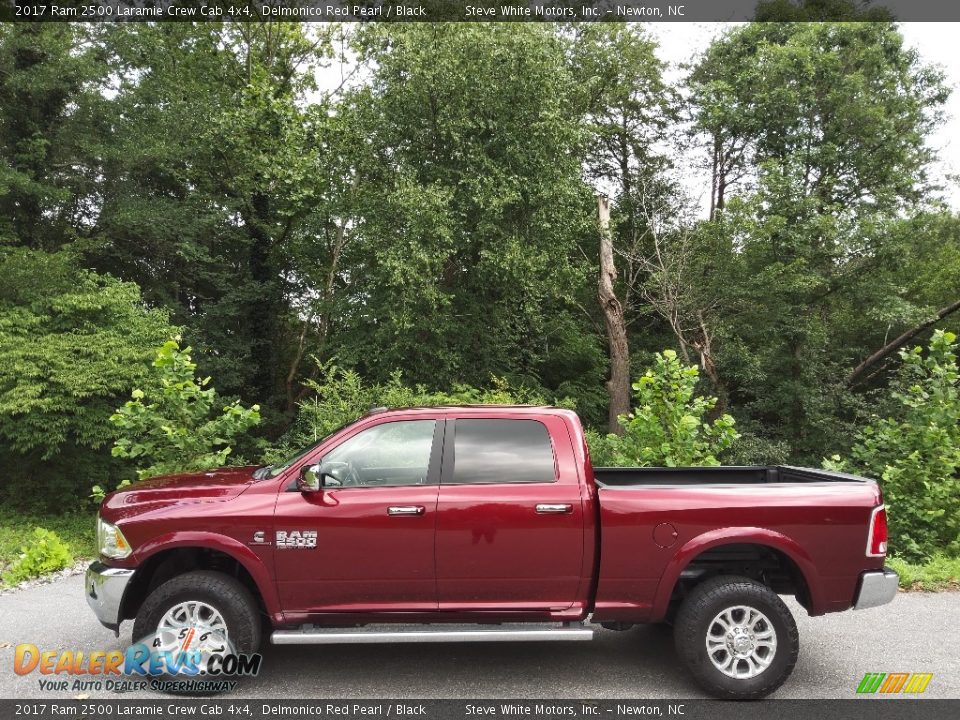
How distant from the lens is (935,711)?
4.45 m

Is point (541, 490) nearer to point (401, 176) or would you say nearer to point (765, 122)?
point (401, 176)

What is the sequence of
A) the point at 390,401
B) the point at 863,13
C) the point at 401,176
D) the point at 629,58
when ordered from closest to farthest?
the point at 390,401, the point at 401,176, the point at 863,13, the point at 629,58

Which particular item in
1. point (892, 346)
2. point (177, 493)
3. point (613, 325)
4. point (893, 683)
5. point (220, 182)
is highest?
point (220, 182)

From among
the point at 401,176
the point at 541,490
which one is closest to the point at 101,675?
the point at 541,490

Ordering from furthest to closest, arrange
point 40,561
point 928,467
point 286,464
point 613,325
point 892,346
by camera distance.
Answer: point 613,325 < point 892,346 < point 928,467 < point 40,561 < point 286,464

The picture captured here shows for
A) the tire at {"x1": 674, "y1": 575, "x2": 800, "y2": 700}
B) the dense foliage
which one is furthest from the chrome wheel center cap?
the dense foliage

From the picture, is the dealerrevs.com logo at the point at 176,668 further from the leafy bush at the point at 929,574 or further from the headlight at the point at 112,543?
the leafy bush at the point at 929,574

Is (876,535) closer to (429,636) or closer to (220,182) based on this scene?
(429,636)

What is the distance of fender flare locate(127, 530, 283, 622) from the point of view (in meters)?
4.72

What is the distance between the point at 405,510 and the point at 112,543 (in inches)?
76.4

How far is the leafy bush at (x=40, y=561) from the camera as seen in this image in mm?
8023

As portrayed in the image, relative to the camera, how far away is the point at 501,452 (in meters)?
5.00

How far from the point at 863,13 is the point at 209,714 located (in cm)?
2559

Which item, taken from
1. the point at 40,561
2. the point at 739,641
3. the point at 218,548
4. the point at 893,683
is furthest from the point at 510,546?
the point at 40,561
